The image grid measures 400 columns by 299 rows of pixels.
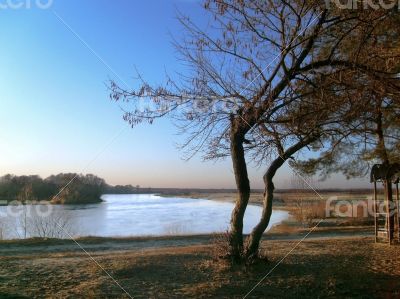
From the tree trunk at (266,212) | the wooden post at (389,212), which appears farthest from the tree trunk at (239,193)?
the wooden post at (389,212)

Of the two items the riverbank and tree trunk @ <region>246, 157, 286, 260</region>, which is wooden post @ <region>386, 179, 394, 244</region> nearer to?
the riverbank

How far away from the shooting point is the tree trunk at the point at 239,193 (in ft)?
34.7

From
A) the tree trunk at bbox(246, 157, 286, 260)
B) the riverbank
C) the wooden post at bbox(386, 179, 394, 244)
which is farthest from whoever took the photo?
the wooden post at bbox(386, 179, 394, 244)

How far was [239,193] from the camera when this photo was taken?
1072 centimetres

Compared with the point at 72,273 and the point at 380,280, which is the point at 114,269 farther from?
the point at 380,280

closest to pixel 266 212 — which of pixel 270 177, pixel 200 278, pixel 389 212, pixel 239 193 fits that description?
pixel 270 177

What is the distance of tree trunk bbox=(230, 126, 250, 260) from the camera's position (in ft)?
34.7

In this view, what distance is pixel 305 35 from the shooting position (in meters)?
9.29

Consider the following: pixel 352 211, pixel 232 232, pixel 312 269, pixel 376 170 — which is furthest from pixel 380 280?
pixel 352 211

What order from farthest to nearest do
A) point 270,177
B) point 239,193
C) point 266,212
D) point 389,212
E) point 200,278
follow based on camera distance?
point 389,212 → point 270,177 → point 266,212 → point 239,193 → point 200,278

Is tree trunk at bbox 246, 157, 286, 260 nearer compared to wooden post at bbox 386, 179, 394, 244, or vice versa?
tree trunk at bbox 246, 157, 286, 260

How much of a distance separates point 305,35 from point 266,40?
0.77 m

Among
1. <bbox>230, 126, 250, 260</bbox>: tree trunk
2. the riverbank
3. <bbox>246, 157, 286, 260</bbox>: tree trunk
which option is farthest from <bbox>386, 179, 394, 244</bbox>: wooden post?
<bbox>230, 126, 250, 260</bbox>: tree trunk

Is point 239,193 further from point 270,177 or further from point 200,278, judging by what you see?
point 200,278
